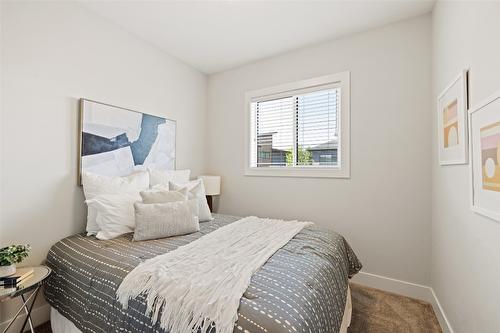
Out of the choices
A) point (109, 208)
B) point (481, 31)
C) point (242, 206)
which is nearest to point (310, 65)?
point (481, 31)

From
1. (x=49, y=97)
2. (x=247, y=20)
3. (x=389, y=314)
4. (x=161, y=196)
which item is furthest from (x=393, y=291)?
(x=49, y=97)

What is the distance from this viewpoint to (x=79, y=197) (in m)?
2.04

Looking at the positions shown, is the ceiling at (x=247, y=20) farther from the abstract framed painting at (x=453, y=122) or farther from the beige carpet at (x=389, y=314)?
the beige carpet at (x=389, y=314)

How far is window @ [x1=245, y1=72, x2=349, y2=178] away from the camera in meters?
2.56

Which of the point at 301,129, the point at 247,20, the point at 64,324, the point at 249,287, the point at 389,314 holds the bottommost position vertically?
the point at 389,314

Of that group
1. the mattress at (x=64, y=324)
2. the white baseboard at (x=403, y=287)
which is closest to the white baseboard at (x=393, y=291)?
the white baseboard at (x=403, y=287)

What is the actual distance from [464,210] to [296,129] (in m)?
1.86

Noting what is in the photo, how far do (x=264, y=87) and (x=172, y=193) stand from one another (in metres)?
1.89

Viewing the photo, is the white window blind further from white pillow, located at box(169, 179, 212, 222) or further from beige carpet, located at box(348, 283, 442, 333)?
beige carpet, located at box(348, 283, 442, 333)

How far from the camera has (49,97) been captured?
1842mm

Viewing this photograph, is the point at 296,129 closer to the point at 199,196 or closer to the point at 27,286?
the point at 199,196

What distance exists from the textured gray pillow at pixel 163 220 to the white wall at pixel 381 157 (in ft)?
4.40

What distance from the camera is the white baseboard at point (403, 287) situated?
76.7 inches

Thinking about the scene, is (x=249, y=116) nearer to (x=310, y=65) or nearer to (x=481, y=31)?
(x=310, y=65)
